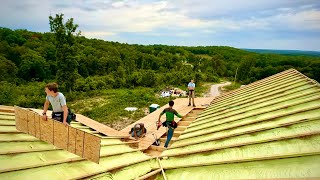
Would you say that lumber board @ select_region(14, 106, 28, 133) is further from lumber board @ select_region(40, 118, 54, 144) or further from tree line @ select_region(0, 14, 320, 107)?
tree line @ select_region(0, 14, 320, 107)

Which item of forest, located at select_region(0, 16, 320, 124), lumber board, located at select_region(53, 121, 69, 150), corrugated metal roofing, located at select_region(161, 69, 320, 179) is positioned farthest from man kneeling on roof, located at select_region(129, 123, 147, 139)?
forest, located at select_region(0, 16, 320, 124)

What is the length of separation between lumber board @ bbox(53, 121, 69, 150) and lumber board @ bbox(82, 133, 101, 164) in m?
0.47

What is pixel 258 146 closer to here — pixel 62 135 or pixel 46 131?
pixel 62 135

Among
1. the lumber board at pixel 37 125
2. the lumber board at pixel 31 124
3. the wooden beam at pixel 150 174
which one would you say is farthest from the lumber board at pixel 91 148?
the lumber board at pixel 31 124

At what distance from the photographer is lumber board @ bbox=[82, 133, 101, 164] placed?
13.0 feet

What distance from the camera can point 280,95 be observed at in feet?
24.5

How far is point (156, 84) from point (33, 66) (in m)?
22.5

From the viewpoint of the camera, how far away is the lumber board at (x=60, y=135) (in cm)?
436

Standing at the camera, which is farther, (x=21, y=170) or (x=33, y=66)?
(x=33, y=66)

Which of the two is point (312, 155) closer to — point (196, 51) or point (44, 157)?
point (44, 157)

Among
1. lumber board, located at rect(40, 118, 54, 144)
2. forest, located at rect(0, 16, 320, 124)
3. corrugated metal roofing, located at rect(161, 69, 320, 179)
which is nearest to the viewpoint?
corrugated metal roofing, located at rect(161, 69, 320, 179)

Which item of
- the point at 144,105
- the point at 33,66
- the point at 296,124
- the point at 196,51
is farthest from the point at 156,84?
the point at 196,51

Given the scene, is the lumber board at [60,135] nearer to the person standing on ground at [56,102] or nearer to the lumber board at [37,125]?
the person standing on ground at [56,102]

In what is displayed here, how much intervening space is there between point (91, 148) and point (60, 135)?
78cm
